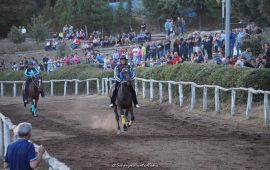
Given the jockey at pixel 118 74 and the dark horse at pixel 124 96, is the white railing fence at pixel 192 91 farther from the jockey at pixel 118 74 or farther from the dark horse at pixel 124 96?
the dark horse at pixel 124 96

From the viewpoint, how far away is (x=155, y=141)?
16.1 metres

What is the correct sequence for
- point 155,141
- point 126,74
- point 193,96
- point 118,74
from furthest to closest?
point 193,96, point 118,74, point 126,74, point 155,141

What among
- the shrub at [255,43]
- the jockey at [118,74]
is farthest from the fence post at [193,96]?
the shrub at [255,43]

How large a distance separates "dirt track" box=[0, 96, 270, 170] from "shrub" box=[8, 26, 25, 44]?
34.9m

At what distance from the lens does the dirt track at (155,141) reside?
12.9 metres

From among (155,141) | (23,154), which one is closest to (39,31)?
(155,141)

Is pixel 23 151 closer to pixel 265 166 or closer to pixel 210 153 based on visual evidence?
pixel 265 166

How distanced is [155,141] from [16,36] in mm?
45177

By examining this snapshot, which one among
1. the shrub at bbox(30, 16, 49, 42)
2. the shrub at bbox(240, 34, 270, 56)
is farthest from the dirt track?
the shrub at bbox(30, 16, 49, 42)

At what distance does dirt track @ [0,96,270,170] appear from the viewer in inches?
508

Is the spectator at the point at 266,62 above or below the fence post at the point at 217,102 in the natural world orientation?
above

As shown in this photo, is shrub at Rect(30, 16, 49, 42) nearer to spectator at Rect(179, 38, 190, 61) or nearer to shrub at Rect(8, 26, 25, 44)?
shrub at Rect(8, 26, 25, 44)

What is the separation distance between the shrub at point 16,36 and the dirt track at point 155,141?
34.9 meters

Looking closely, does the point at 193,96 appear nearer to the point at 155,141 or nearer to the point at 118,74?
the point at 118,74
